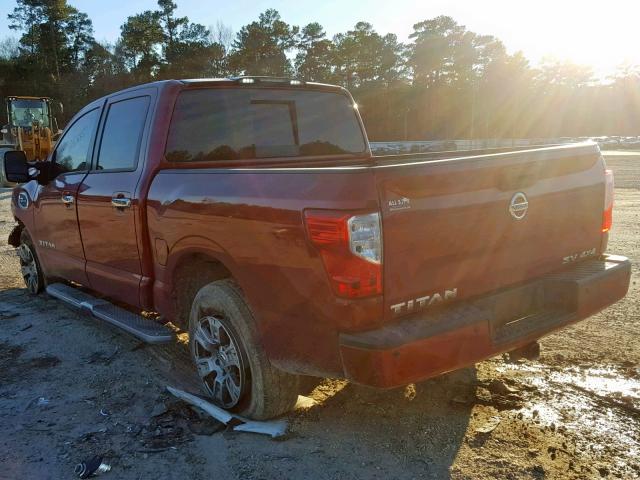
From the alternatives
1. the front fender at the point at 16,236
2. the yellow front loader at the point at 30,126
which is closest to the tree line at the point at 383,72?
the yellow front loader at the point at 30,126

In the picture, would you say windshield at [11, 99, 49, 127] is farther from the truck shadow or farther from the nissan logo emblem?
the nissan logo emblem

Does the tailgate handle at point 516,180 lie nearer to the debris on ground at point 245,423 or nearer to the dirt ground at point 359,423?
the dirt ground at point 359,423

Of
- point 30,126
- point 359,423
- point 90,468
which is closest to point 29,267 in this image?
point 90,468

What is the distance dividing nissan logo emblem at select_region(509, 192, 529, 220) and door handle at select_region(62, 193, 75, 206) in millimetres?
3532

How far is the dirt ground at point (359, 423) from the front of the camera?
290cm

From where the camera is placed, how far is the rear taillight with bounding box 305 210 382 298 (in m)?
2.50

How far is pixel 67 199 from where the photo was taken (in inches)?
192

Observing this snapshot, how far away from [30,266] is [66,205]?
1768mm

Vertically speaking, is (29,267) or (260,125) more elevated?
(260,125)

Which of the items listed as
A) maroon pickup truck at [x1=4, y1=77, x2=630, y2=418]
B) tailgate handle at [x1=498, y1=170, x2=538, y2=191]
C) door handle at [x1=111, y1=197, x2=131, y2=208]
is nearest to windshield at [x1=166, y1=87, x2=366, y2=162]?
maroon pickup truck at [x1=4, y1=77, x2=630, y2=418]

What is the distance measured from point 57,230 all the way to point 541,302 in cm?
419

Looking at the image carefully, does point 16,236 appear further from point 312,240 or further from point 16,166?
point 312,240

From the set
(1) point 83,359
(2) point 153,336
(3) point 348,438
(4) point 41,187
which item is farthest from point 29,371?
(3) point 348,438

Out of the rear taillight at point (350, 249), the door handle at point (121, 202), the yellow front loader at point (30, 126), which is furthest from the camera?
the yellow front loader at point (30, 126)
